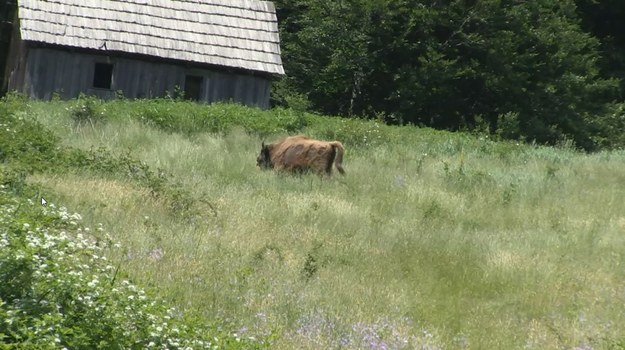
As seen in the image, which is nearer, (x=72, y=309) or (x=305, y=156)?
(x=72, y=309)

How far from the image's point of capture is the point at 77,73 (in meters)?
33.7

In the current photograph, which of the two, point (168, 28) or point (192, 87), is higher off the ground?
point (168, 28)

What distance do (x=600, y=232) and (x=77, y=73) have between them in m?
21.7

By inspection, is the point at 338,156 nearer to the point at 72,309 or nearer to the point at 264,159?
the point at 264,159

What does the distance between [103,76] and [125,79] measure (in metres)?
1.10

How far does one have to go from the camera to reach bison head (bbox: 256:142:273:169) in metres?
19.5

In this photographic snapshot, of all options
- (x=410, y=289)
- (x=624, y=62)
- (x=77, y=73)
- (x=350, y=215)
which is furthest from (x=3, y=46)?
(x=410, y=289)

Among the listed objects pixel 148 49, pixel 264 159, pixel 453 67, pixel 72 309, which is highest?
pixel 72 309

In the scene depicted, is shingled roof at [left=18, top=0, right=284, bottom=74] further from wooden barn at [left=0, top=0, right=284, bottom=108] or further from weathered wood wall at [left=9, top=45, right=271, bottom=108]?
weathered wood wall at [left=9, top=45, right=271, bottom=108]

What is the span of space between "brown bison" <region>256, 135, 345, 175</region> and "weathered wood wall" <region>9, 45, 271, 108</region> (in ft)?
47.3

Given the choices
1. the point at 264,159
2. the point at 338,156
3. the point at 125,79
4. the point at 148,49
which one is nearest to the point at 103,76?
the point at 125,79

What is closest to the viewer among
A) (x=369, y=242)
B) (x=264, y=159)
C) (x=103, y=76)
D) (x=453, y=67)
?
(x=369, y=242)

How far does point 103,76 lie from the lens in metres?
34.9

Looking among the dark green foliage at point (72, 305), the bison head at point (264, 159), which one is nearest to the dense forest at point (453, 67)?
the bison head at point (264, 159)
